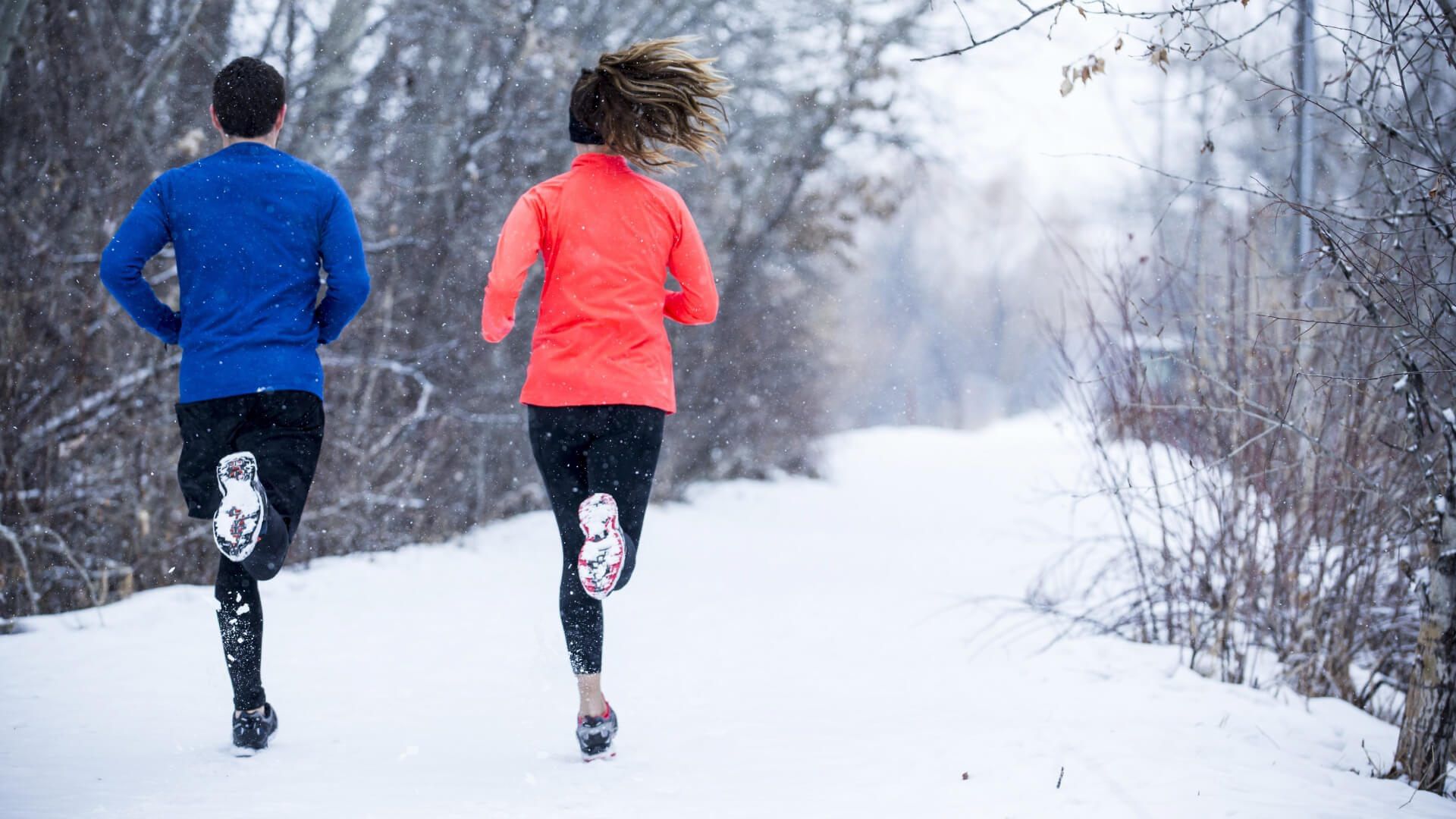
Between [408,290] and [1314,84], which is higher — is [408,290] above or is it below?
below

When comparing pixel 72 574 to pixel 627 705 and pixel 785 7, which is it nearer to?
pixel 627 705

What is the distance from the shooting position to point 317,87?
269 inches

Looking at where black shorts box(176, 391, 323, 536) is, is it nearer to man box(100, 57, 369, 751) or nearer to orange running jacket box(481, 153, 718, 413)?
man box(100, 57, 369, 751)

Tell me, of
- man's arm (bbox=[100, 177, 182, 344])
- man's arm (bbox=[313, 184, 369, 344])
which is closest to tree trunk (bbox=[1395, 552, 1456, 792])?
man's arm (bbox=[313, 184, 369, 344])

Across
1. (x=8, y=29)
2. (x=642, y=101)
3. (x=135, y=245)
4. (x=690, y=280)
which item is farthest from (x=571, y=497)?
(x=8, y=29)

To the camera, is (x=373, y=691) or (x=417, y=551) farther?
(x=417, y=551)

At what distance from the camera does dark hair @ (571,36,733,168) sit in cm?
299

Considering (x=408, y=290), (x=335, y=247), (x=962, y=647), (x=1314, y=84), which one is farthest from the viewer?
(x=408, y=290)

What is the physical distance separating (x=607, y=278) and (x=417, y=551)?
455 centimetres

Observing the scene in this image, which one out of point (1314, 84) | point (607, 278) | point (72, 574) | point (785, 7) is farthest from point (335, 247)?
point (785, 7)

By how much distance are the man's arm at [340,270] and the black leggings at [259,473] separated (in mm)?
252

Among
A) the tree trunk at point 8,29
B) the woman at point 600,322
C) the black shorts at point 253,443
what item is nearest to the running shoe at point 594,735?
the woman at point 600,322

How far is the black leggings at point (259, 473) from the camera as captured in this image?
2738 millimetres

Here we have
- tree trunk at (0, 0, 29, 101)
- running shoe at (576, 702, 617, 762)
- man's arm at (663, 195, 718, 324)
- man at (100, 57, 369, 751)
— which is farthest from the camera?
tree trunk at (0, 0, 29, 101)
